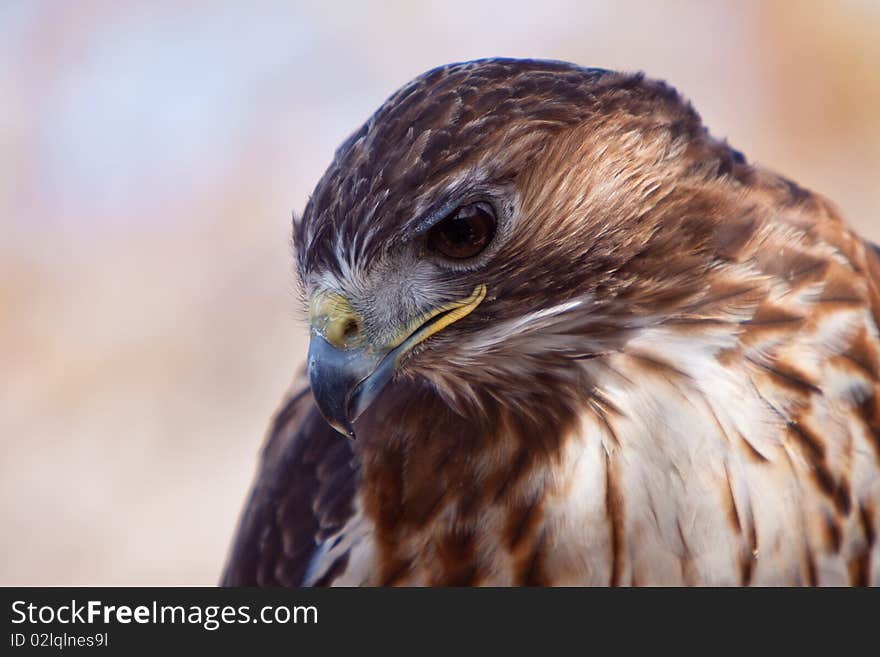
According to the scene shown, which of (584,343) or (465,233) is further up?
(465,233)

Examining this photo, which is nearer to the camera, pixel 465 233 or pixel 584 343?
pixel 465 233

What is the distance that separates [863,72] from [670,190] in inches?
142

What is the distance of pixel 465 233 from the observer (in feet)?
6.39

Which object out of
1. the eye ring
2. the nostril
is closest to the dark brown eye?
the eye ring

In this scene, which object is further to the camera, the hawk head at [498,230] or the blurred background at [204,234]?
the blurred background at [204,234]

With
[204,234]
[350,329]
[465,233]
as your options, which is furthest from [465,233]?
[204,234]

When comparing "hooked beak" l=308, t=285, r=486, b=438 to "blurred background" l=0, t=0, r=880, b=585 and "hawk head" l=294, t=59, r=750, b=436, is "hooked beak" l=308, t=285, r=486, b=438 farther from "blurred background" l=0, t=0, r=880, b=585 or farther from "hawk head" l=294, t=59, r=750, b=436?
"blurred background" l=0, t=0, r=880, b=585

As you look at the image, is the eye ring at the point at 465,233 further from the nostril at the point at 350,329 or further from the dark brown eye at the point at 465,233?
the nostril at the point at 350,329

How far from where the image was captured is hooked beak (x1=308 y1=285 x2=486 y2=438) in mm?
1981

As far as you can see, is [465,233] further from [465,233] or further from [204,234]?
[204,234]

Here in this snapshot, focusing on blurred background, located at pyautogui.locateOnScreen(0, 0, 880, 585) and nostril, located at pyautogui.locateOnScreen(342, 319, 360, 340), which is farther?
blurred background, located at pyautogui.locateOnScreen(0, 0, 880, 585)

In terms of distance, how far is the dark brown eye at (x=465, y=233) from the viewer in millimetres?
1924

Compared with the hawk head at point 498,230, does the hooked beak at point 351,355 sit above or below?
below

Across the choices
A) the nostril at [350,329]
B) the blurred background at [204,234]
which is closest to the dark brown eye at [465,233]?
the nostril at [350,329]
